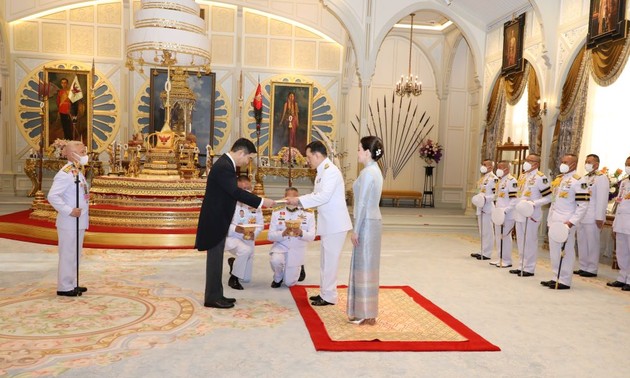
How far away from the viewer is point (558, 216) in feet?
22.3

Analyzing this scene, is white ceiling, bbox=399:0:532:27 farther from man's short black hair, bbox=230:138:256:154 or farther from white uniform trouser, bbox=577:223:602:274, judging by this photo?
man's short black hair, bbox=230:138:256:154

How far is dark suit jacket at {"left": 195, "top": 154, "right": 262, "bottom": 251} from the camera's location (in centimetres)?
502

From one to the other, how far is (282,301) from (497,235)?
427 centimetres

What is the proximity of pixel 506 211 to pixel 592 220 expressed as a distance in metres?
1.20

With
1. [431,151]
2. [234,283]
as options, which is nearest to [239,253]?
[234,283]

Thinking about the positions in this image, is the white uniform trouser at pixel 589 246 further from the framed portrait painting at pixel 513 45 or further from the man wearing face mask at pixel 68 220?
the man wearing face mask at pixel 68 220

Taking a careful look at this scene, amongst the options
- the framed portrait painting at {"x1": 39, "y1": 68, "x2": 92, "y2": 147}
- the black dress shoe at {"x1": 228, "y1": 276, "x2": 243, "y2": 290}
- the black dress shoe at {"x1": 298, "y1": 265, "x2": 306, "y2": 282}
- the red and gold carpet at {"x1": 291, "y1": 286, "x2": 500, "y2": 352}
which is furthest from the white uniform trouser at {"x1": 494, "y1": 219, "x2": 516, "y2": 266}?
the framed portrait painting at {"x1": 39, "y1": 68, "x2": 92, "y2": 147}

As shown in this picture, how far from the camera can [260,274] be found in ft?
22.2

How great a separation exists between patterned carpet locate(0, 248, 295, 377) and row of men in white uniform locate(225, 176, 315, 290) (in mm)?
675

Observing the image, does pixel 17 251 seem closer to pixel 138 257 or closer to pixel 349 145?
pixel 138 257

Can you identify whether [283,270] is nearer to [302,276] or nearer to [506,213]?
[302,276]

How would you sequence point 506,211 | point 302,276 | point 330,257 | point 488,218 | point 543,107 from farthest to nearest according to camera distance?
point 543,107, point 488,218, point 506,211, point 302,276, point 330,257

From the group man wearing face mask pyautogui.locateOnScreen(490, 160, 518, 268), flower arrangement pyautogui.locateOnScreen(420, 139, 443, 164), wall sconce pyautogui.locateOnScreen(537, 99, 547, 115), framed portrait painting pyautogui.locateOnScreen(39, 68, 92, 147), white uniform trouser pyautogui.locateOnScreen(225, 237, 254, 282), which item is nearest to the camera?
white uniform trouser pyautogui.locateOnScreen(225, 237, 254, 282)

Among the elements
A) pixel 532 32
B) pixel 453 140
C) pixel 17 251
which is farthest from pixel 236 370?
pixel 453 140
